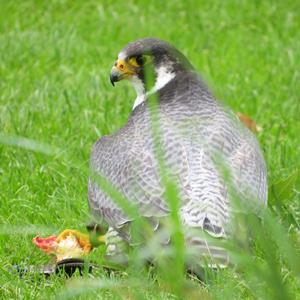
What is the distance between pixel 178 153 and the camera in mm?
5219

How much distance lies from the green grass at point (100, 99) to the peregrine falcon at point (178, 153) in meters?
0.24

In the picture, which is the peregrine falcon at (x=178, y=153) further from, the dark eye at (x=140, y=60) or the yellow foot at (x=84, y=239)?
the yellow foot at (x=84, y=239)

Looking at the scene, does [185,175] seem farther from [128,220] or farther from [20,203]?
[20,203]

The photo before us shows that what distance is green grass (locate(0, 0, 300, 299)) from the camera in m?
4.73

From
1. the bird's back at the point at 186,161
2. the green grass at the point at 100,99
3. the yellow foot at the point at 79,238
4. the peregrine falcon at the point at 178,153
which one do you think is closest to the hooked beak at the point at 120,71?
the peregrine falcon at the point at 178,153

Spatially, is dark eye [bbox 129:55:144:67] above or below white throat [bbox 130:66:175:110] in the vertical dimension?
above

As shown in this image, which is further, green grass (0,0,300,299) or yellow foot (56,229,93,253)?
yellow foot (56,229,93,253)

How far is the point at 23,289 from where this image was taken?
15.7 feet

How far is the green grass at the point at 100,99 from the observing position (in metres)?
4.73

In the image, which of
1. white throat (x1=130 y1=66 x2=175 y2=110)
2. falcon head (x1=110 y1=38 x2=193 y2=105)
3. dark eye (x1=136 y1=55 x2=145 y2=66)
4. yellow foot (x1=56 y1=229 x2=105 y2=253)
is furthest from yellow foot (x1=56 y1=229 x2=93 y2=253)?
dark eye (x1=136 y1=55 x2=145 y2=66)

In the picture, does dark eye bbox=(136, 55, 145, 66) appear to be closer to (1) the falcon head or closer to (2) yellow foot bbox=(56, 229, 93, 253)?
(1) the falcon head

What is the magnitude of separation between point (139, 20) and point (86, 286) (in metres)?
6.35

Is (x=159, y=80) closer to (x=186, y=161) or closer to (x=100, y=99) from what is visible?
(x=186, y=161)

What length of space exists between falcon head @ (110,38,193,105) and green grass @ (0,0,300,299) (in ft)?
1.88
